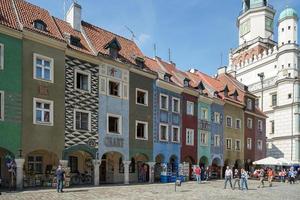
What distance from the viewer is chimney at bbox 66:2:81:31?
106ft

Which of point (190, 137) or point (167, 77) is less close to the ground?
point (167, 77)

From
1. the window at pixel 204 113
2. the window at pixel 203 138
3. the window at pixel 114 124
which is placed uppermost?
the window at pixel 204 113

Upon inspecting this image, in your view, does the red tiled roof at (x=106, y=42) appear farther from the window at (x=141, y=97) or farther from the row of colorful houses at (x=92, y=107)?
the window at (x=141, y=97)

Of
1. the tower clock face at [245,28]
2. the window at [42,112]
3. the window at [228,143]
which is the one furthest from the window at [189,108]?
the tower clock face at [245,28]

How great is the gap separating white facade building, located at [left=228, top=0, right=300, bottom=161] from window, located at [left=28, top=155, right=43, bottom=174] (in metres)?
40.2

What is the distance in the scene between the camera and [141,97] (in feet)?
117

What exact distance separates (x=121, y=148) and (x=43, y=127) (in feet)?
26.2

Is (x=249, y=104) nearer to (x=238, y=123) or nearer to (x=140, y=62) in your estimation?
(x=238, y=123)

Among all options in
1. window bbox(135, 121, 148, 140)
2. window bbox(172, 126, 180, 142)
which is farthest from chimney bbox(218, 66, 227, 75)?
window bbox(135, 121, 148, 140)

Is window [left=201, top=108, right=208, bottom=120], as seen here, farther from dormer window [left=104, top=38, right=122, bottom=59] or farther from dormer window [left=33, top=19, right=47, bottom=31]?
dormer window [left=33, top=19, right=47, bottom=31]

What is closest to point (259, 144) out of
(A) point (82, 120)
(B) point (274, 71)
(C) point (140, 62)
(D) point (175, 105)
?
(B) point (274, 71)

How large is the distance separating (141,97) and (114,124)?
4.20 m

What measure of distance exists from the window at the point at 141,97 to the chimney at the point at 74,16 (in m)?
7.23

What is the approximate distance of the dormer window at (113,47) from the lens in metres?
32.7
